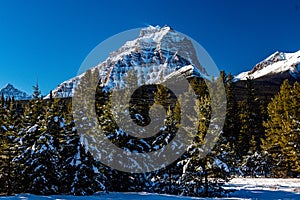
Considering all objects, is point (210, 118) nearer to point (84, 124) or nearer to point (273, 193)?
point (273, 193)

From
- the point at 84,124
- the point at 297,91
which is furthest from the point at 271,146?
the point at 84,124

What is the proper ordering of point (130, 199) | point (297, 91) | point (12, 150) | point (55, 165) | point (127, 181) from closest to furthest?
1. point (130, 199)
2. point (55, 165)
3. point (12, 150)
4. point (127, 181)
5. point (297, 91)

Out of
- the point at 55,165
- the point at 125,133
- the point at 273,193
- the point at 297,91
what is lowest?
the point at 273,193

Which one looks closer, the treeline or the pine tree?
the treeline

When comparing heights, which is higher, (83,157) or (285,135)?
(285,135)

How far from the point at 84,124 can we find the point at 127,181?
6111mm

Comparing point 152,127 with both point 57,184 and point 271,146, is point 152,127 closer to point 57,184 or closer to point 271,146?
point 57,184

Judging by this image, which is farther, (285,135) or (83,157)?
(285,135)

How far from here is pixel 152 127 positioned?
3077 centimetres

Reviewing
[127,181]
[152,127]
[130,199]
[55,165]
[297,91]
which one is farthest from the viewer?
[297,91]

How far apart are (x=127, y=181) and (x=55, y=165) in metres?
6.43

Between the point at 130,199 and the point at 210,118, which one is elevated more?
the point at 210,118

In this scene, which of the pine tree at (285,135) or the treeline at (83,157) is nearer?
the treeline at (83,157)

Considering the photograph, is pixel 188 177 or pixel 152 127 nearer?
pixel 188 177
